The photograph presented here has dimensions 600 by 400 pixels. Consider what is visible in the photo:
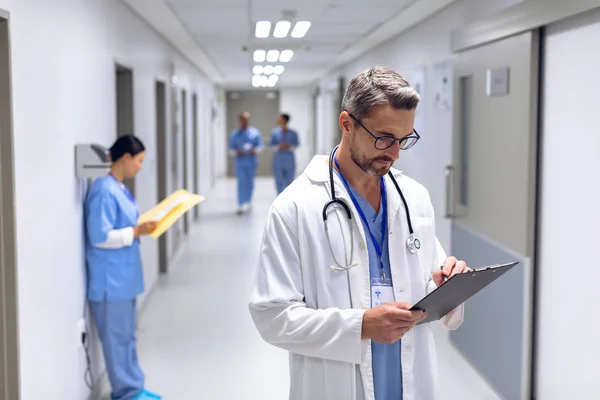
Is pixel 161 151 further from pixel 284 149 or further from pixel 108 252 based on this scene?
pixel 284 149

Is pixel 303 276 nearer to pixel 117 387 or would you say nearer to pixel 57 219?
pixel 57 219

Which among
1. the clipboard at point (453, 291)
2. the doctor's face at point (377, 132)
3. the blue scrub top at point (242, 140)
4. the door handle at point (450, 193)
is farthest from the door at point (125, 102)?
the blue scrub top at point (242, 140)

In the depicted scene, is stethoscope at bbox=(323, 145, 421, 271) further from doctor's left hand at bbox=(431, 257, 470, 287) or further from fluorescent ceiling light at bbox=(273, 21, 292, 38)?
fluorescent ceiling light at bbox=(273, 21, 292, 38)

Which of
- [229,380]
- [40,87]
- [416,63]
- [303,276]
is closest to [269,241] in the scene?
[303,276]

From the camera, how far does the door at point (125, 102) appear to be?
187 inches

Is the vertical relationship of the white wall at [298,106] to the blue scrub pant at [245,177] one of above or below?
above

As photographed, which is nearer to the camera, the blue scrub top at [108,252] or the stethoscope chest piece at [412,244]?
the stethoscope chest piece at [412,244]

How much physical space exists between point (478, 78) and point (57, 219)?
93.4 inches

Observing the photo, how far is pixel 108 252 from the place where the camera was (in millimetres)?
3381

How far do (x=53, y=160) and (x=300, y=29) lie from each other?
140 inches

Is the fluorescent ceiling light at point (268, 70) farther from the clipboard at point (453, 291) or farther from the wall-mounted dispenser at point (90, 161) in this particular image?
the clipboard at point (453, 291)

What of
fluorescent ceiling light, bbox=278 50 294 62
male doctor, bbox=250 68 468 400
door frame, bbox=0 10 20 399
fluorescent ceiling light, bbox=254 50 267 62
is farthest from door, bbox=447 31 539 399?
fluorescent ceiling light, bbox=254 50 267 62

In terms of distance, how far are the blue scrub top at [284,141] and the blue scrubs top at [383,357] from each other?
9613mm

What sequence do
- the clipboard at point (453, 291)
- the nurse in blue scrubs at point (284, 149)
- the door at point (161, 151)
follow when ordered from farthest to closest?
the nurse in blue scrubs at point (284, 149) → the door at point (161, 151) → the clipboard at point (453, 291)
